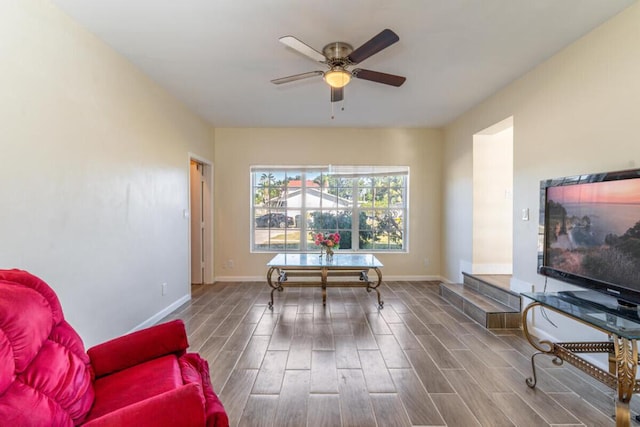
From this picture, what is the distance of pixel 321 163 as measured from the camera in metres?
5.24

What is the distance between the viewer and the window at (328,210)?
17.7ft

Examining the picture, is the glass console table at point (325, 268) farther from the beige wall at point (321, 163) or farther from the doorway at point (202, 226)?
the doorway at point (202, 226)

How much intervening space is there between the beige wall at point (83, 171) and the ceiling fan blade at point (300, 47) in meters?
1.62

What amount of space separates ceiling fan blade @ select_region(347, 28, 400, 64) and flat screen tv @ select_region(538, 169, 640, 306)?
1737 millimetres

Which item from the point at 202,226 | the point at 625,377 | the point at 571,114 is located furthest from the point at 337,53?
the point at 202,226

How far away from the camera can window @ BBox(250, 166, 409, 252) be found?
5.39 metres

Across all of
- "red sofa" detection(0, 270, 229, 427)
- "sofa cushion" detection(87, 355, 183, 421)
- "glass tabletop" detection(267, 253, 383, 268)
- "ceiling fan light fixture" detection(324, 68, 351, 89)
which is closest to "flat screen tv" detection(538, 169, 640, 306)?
"glass tabletop" detection(267, 253, 383, 268)

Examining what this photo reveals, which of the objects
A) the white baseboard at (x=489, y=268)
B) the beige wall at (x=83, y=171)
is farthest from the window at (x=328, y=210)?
the beige wall at (x=83, y=171)

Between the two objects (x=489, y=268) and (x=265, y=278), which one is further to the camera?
(x=265, y=278)

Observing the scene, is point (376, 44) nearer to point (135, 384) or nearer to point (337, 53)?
point (337, 53)

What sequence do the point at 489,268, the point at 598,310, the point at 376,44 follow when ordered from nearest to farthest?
1. the point at 598,310
2. the point at 376,44
3. the point at 489,268

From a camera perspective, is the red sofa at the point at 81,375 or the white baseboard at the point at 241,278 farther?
the white baseboard at the point at 241,278

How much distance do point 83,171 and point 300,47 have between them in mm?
1955

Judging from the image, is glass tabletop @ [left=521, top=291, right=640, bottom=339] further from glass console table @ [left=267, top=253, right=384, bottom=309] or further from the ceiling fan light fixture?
the ceiling fan light fixture
